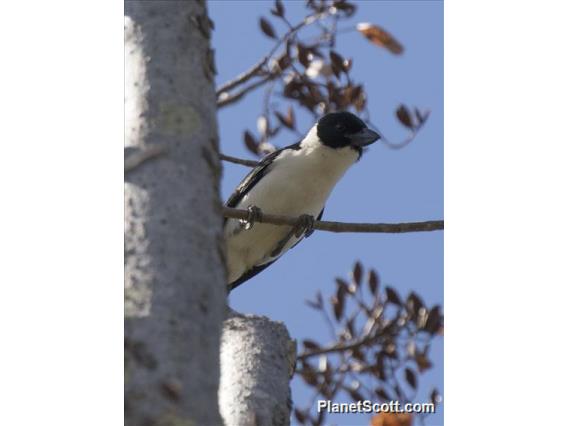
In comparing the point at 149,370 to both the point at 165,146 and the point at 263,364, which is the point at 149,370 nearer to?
the point at 165,146

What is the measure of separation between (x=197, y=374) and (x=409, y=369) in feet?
7.30

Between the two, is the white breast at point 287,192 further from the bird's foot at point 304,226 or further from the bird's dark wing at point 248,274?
the bird's foot at point 304,226

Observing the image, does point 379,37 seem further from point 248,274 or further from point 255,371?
point 248,274

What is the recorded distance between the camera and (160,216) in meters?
1.75

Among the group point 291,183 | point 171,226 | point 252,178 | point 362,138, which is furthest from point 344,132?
point 171,226

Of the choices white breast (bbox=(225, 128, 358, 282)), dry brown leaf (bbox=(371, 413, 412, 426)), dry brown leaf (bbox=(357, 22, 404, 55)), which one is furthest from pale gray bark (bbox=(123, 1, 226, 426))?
white breast (bbox=(225, 128, 358, 282))

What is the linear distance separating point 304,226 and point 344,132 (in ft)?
3.25

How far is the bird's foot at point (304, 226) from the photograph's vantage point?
4485 millimetres

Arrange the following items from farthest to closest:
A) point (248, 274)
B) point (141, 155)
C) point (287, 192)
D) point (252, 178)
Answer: point (248, 274)
point (252, 178)
point (287, 192)
point (141, 155)

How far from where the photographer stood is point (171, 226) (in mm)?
1742

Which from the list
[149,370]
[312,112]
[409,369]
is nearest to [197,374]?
[149,370]

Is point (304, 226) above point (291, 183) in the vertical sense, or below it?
below

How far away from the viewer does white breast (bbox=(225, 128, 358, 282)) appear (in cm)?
539
